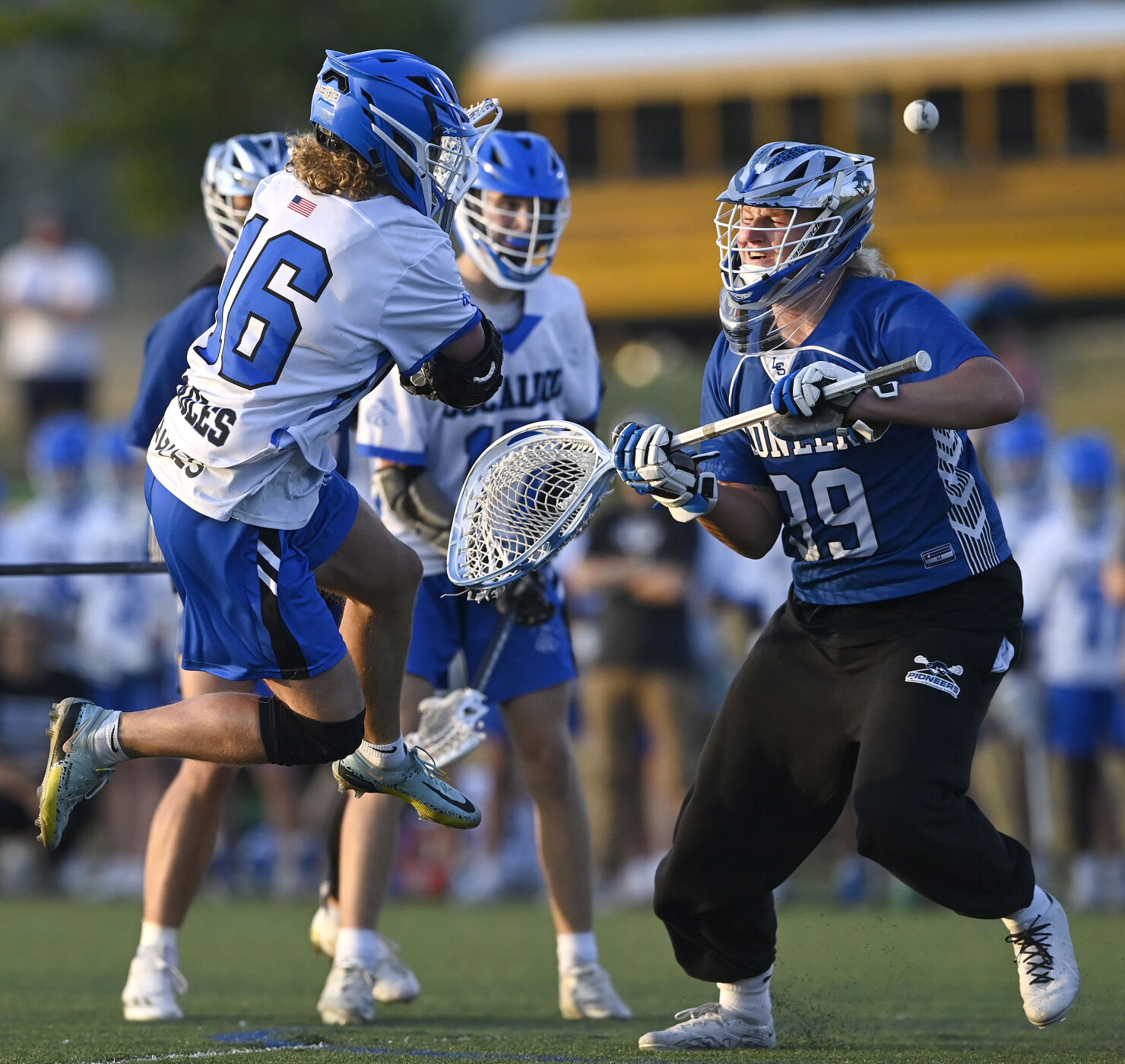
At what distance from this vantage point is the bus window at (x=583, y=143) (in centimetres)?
1919

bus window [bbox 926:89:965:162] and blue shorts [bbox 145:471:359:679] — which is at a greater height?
bus window [bbox 926:89:965:162]

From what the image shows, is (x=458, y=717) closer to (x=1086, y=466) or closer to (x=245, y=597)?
(x=245, y=597)

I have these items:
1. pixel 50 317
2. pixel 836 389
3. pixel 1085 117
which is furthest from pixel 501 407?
pixel 1085 117

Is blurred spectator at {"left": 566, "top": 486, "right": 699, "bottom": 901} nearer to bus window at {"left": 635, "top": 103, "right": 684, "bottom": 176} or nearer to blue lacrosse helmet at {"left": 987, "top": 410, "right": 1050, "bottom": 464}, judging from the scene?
blue lacrosse helmet at {"left": 987, "top": 410, "right": 1050, "bottom": 464}

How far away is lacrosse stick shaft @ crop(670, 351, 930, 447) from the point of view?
3.74m

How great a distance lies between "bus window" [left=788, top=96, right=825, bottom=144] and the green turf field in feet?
39.5

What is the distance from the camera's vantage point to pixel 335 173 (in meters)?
4.02

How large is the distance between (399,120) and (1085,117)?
16091 millimetres

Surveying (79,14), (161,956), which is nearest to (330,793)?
(161,956)

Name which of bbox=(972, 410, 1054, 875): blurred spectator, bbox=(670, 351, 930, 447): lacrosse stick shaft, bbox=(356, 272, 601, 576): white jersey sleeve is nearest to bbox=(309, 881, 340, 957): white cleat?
bbox=(356, 272, 601, 576): white jersey sleeve

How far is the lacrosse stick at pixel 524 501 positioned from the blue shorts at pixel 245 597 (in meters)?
0.48

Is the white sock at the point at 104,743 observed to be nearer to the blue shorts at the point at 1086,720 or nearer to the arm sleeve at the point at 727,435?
the arm sleeve at the point at 727,435

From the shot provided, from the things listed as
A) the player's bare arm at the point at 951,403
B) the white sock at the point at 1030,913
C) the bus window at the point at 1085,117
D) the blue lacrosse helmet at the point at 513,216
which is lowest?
the white sock at the point at 1030,913

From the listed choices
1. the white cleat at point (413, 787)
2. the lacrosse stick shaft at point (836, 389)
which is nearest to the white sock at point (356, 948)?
the white cleat at point (413, 787)
